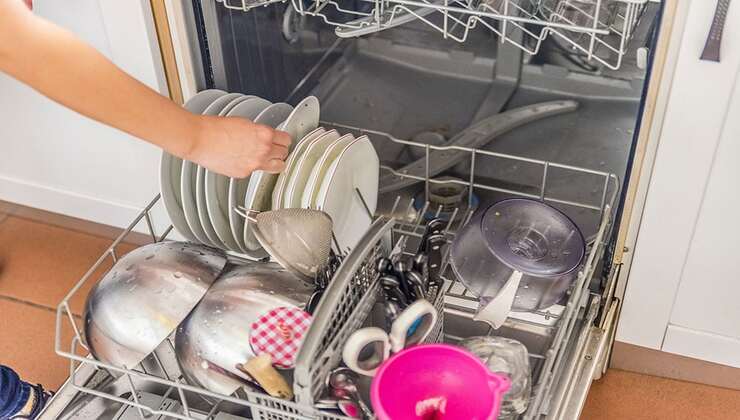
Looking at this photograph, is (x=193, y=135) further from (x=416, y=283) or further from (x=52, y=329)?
(x=52, y=329)

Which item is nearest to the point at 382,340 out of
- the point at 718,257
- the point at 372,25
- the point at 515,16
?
the point at 372,25

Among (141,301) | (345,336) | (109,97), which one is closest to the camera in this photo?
(109,97)

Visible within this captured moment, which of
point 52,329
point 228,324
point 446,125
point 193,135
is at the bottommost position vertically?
point 52,329

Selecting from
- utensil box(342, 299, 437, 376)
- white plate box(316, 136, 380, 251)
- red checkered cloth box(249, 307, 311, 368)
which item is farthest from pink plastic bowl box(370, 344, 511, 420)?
white plate box(316, 136, 380, 251)

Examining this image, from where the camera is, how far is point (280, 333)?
3.31ft

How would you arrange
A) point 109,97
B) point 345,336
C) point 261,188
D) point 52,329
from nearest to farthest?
point 109,97
point 345,336
point 261,188
point 52,329

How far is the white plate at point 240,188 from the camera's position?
119 cm

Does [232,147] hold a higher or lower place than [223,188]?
higher

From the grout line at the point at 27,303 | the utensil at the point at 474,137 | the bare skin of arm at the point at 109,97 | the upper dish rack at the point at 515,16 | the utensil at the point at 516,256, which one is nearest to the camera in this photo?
the bare skin of arm at the point at 109,97

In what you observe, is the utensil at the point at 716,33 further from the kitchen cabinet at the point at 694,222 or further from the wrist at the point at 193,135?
the wrist at the point at 193,135

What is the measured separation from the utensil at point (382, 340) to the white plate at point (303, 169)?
0.28 m

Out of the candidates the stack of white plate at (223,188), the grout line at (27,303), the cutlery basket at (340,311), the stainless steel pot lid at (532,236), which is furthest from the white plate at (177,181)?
the grout line at (27,303)

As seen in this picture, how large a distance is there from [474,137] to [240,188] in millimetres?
568

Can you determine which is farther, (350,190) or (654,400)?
(654,400)
